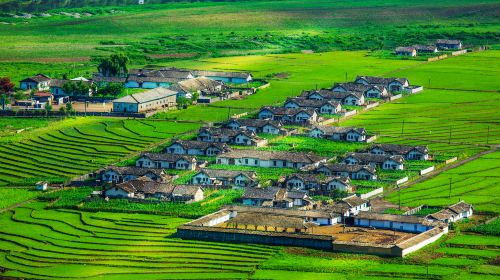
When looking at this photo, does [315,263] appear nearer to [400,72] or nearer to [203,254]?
[203,254]

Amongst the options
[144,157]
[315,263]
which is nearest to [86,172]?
[144,157]

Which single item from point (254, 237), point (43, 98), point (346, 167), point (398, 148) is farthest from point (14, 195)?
point (43, 98)

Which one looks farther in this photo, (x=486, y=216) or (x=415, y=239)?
(x=486, y=216)

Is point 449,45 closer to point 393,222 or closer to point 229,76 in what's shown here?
point 229,76

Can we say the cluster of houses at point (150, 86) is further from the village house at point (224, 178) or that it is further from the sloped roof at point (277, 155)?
the village house at point (224, 178)

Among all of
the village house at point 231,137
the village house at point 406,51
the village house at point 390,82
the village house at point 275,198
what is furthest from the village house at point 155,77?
the village house at point 275,198

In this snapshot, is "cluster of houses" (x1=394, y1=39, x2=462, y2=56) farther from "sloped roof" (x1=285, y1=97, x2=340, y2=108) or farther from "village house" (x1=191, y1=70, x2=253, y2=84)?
"sloped roof" (x1=285, y1=97, x2=340, y2=108)

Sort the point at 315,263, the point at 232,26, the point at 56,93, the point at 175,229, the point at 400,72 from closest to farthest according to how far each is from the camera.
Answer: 1. the point at 315,263
2. the point at 175,229
3. the point at 56,93
4. the point at 400,72
5. the point at 232,26
